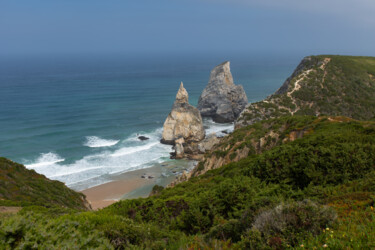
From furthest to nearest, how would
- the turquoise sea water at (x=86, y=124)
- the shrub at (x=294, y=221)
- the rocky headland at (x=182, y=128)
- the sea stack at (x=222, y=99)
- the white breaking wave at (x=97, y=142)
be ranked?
the sea stack at (x=222, y=99) → the rocky headland at (x=182, y=128) → the white breaking wave at (x=97, y=142) → the turquoise sea water at (x=86, y=124) → the shrub at (x=294, y=221)

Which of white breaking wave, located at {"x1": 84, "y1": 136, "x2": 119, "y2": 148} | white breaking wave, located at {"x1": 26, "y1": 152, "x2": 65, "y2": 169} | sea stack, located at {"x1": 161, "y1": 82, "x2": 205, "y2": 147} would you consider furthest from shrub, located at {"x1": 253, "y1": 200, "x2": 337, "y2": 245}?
white breaking wave, located at {"x1": 84, "y1": 136, "x2": 119, "y2": 148}

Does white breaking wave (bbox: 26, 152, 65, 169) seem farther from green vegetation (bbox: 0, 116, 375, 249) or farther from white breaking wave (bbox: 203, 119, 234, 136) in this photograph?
green vegetation (bbox: 0, 116, 375, 249)

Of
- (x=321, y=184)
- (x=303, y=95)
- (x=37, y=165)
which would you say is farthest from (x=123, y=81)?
(x=321, y=184)

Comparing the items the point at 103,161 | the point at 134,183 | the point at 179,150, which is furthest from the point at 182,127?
the point at 134,183

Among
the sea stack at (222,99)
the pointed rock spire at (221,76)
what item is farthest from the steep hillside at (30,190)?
the pointed rock spire at (221,76)

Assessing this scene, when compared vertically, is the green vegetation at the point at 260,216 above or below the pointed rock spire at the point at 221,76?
below

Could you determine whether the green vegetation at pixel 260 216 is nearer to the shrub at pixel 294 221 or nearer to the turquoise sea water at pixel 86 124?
the shrub at pixel 294 221

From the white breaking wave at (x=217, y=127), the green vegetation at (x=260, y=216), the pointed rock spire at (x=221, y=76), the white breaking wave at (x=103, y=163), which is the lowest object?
the white breaking wave at (x=103, y=163)
